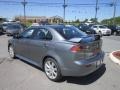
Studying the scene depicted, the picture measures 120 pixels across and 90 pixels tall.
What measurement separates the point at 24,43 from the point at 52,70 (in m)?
1.94

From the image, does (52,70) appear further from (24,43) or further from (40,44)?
(24,43)

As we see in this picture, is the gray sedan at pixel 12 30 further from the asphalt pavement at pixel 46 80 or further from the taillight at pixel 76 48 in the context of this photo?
the taillight at pixel 76 48

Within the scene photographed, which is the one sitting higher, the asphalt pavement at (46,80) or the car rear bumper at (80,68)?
the car rear bumper at (80,68)

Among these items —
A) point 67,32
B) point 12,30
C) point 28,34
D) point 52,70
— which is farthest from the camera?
point 12,30

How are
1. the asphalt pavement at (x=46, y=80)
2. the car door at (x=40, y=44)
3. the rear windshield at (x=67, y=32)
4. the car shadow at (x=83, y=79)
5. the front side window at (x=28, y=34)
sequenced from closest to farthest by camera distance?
1. the asphalt pavement at (x=46, y=80)
2. the car shadow at (x=83, y=79)
3. the rear windshield at (x=67, y=32)
4. the car door at (x=40, y=44)
5. the front side window at (x=28, y=34)

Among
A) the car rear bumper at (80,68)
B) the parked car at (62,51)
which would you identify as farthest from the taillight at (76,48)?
the car rear bumper at (80,68)

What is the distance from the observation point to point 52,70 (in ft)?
18.6

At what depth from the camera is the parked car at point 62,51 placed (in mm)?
5051

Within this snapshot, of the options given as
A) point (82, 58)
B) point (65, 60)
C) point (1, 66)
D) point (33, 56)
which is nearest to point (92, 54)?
point (82, 58)

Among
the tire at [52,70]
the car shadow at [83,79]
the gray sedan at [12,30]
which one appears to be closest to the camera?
the tire at [52,70]

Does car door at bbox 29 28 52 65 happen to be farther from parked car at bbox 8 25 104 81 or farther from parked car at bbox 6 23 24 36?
parked car at bbox 6 23 24 36

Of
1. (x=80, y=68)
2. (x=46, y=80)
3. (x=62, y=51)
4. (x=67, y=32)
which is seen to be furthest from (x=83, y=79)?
(x=67, y=32)

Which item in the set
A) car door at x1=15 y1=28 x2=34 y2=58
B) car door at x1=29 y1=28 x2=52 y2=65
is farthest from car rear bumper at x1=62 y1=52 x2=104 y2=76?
car door at x1=15 y1=28 x2=34 y2=58

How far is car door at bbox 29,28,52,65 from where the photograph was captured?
5812mm
